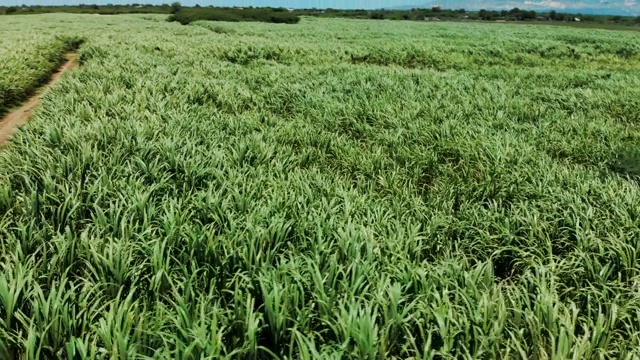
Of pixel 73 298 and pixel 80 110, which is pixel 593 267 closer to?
pixel 73 298

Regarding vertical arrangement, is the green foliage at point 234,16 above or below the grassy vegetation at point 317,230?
above

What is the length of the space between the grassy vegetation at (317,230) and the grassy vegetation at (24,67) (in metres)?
3.28

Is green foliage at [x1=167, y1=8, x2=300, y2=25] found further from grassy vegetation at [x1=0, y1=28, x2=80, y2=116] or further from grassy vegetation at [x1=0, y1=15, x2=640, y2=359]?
grassy vegetation at [x1=0, y1=15, x2=640, y2=359]

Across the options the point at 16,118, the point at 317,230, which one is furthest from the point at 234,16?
the point at 317,230

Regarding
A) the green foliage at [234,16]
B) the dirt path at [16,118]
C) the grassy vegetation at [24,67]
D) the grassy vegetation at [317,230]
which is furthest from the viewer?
the green foliage at [234,16]

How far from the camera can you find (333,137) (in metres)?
7.21

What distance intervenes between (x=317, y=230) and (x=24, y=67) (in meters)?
14.0

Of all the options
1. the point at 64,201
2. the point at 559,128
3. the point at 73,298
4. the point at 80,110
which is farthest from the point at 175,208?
the point at 559,128

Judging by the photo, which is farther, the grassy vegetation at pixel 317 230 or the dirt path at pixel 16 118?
the dirt path at pixel 16 118

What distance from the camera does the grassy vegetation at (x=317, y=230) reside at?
Result: 7.82 feet

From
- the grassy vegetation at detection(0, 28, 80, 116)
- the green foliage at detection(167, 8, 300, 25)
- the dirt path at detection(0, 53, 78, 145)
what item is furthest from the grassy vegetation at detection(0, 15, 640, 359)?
the green foliage at detection(167, 8, 300, 25)

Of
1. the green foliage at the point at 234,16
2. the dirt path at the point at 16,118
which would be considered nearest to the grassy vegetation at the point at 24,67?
the dirt path at the point at 16,118

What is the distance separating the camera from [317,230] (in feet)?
11.4

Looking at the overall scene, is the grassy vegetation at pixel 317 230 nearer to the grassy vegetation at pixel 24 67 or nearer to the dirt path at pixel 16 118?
the dirt path at pixel 16 118
